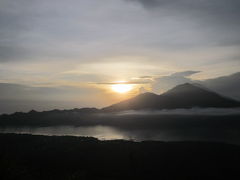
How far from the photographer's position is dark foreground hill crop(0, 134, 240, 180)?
427 feet

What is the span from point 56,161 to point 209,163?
7983cm

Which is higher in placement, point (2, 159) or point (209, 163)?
point (2, 159)

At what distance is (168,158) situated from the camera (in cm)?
16450

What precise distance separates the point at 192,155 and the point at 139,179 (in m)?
54.8

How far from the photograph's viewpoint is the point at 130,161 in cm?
15325

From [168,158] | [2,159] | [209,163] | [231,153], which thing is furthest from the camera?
[231,153]

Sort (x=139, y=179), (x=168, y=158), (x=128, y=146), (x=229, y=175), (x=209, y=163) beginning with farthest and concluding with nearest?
1. (x=128, y=146)
2. (x=168, y=158)
3. (x=209, y=163)
4. (x=229, y=175)
5. (x=139, y=179)

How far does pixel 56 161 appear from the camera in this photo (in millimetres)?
155750

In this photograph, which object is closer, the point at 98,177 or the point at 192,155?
the point at 98,177

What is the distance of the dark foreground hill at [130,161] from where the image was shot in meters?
130

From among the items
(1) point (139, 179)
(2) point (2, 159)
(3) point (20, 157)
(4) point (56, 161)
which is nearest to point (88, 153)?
(4) point (56, 161)

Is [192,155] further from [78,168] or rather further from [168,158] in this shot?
[78,168]

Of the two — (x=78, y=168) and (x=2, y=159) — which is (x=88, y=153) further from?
(x=2, y=159)

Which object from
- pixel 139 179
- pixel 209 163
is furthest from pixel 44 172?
pixel 209 163
